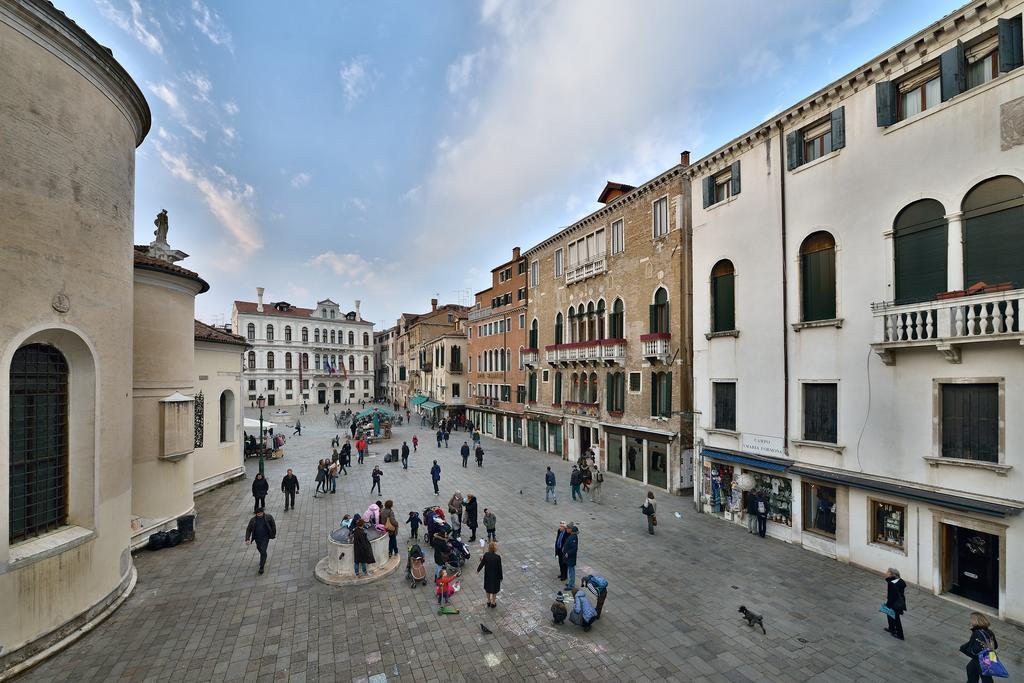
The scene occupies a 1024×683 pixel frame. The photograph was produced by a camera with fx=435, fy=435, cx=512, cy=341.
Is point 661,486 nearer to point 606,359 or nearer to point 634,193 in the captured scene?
point 606,359

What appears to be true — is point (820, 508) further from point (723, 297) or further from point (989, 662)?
point (723, 297)

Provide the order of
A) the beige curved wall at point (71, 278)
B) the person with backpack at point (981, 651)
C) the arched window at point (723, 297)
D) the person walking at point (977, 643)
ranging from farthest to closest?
the arched window at point (723, 297) → the beige curved wall at point (71, 278) → the person walking at point (977, 643) → the person with backpack at point (981, 651)

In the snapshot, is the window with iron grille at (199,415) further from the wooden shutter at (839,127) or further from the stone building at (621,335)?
the wooden shutter at (839,127)

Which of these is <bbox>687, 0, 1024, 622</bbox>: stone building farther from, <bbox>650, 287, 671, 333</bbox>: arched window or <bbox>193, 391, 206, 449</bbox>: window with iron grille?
<bbox>193, 391, 206, 449</bbox>: window with iron grille

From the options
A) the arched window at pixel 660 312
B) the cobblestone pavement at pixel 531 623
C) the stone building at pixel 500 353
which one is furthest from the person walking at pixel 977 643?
the stone building at pixel 500 353

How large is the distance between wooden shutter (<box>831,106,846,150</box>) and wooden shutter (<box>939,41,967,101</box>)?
7.15 ft

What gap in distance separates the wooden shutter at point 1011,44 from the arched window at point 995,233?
94.0 inches

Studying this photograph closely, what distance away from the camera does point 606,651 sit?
26.9ft

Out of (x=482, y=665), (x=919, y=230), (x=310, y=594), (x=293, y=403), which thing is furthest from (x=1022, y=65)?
(x=293, y=403)

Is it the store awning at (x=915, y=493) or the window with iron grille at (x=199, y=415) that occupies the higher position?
Result: the window with iron grille at (x=199, y=415)

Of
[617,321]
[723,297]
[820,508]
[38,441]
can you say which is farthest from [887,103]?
[38,441]

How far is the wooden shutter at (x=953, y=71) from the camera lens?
1012 centimetres

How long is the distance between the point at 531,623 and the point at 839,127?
15.4 metres

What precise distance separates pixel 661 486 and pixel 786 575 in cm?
810
